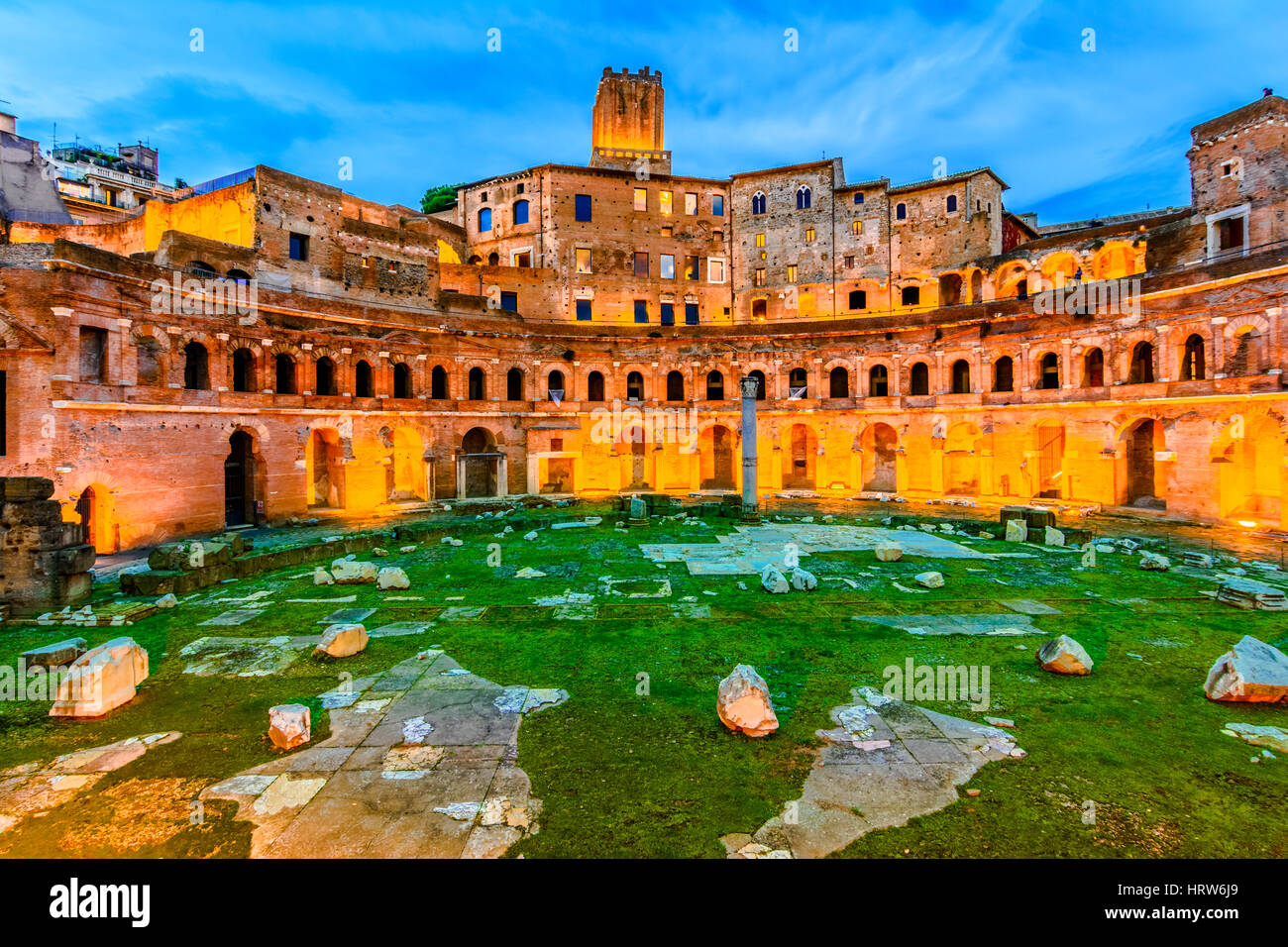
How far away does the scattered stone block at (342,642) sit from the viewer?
8477 millimetres

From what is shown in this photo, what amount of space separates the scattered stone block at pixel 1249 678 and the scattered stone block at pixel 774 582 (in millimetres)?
6141

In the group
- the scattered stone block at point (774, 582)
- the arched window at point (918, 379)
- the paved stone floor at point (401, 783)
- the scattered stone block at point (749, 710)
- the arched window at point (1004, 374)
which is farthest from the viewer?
the arched window at point (918, 379)

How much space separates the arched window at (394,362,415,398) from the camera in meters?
27.5

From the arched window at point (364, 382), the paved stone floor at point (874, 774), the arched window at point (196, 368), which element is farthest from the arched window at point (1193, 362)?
the arched window at point (196, 368)

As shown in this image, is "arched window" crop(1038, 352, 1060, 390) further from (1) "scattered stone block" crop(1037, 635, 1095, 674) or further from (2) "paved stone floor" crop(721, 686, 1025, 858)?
(2) "paved stone floor" crop(721, 686, 1025, 858)

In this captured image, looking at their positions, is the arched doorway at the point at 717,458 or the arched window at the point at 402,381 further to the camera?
the arched doorway at the point at 717,458

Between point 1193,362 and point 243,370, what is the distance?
35.7 m

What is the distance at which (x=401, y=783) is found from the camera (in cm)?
536

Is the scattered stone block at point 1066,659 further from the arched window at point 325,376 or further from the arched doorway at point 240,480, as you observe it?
the arched window at point 325,376

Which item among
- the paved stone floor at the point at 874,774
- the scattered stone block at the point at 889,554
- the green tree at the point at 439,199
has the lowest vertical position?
the paved stone floor at the point at 874,774

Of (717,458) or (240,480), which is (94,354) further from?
(717,458)

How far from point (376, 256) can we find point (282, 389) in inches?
394

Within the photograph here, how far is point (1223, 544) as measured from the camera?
1653 centimetres

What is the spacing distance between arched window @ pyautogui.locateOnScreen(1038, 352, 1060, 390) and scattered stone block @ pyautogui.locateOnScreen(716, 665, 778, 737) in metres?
26.1
